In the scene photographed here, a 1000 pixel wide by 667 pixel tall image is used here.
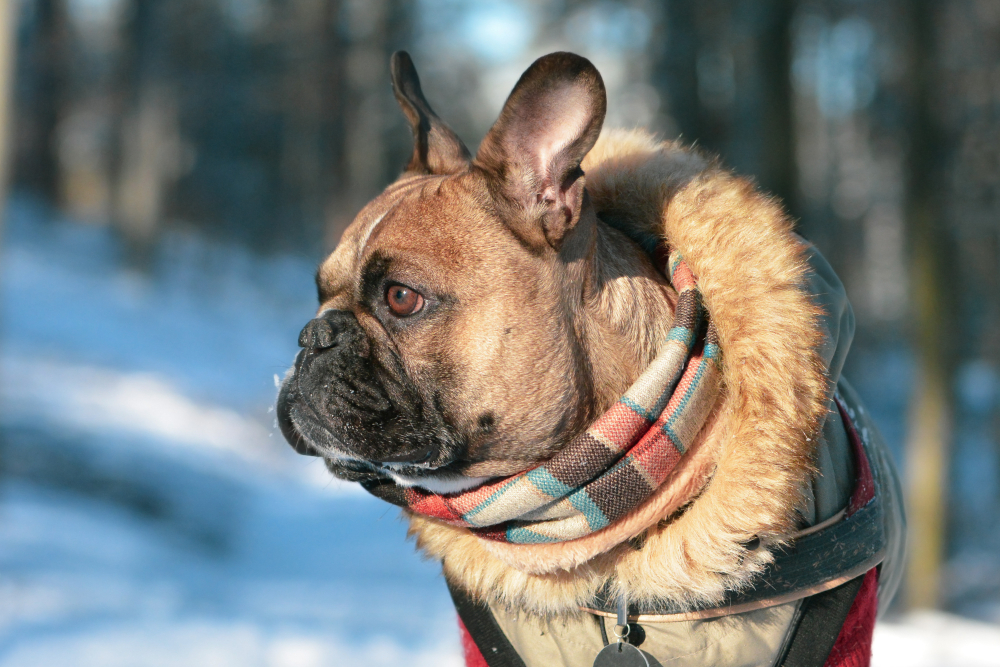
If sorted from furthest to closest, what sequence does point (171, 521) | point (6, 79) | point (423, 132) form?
point (171, 521) < point (6, 79) < point (423, 132)

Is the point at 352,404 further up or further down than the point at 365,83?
further down

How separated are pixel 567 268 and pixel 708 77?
15.2 meters

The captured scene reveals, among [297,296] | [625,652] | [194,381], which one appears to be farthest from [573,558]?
[297,296]

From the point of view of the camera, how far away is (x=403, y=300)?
8.66 ft

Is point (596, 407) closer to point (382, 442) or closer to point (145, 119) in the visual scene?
point (382, 442)

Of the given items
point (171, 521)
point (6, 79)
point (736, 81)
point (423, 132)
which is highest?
point (736, 81)

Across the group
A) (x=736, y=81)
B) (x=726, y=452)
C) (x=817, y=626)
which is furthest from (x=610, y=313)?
(x=736, y=81)

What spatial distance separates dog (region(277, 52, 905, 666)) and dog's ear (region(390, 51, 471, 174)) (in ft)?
1.58

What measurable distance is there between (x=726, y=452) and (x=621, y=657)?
0.67m

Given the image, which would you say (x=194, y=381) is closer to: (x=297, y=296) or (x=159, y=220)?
(x=159, y=220)

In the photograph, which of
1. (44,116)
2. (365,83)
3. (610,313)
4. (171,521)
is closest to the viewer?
(610,313)

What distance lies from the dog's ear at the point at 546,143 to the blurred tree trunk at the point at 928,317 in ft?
27.1

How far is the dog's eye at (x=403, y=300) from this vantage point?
8.59ft

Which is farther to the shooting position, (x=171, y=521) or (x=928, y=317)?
(x=928, y=317)
